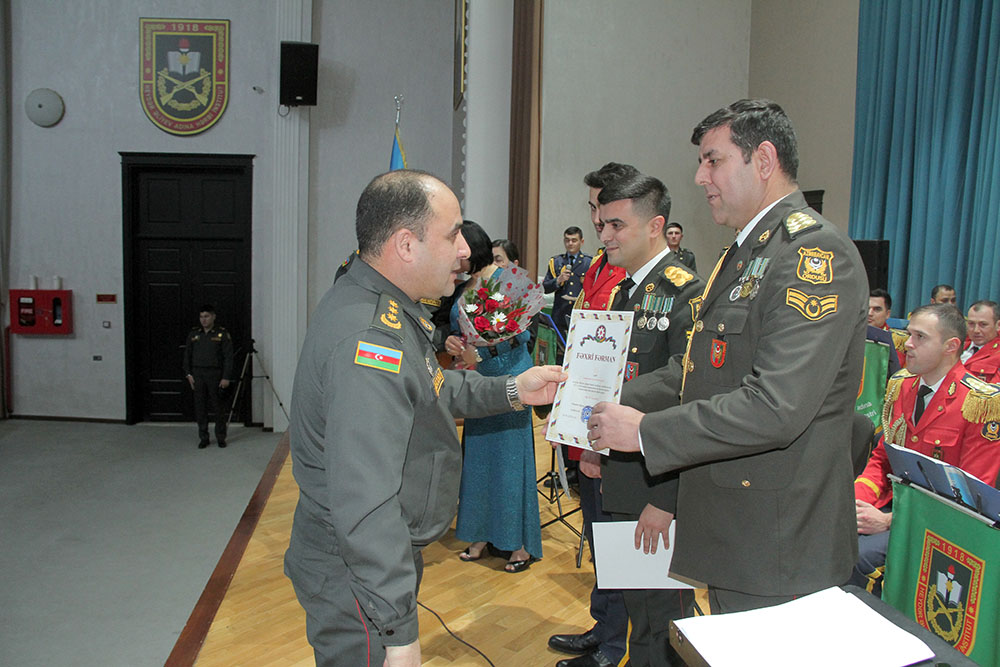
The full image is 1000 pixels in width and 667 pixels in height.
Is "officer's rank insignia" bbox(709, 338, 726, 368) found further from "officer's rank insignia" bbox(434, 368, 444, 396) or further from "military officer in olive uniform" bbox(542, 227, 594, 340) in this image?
"military officer in olive uniform" bbox(542, 227, 594, 340)

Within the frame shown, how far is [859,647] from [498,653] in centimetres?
238

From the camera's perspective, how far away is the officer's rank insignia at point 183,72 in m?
8.58

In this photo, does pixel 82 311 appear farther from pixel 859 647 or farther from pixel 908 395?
pixel 859 647

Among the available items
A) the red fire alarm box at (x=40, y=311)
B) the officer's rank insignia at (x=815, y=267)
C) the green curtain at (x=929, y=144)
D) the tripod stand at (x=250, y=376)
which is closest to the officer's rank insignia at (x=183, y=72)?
the red fire alarm box at (x=40, y=311)

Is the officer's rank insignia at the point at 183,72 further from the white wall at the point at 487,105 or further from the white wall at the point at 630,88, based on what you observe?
the white wall at the point at 630,88

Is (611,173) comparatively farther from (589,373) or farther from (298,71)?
(298,71)

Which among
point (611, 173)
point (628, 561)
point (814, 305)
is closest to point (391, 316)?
point (814, 305)

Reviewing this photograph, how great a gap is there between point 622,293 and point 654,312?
0.63 feet

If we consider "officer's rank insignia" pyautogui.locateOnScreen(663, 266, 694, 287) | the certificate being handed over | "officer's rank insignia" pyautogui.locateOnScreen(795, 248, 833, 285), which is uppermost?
"officer's rank insignia" pyautogui.locateOnScreen(795, 248, 833, 285)

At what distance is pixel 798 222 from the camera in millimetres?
1482

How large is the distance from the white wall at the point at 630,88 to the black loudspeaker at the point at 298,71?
269cm

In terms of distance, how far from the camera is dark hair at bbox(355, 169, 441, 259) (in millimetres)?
1519

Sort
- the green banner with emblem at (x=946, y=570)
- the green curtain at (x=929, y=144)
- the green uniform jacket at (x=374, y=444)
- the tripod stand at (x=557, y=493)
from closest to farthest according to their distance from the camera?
the green uniform jacket at (x=374, y=444) < the green banner with emblem at (x=946, y=570) < the tripod stand at (x=557, y=493) < the green curtain at (x=929, y=144)

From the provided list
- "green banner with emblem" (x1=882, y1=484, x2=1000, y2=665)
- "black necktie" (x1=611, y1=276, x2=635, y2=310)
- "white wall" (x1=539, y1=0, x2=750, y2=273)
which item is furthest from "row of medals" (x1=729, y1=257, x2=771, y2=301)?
"white wall" (x1=539, y1=0, x2=750, y2=273)
